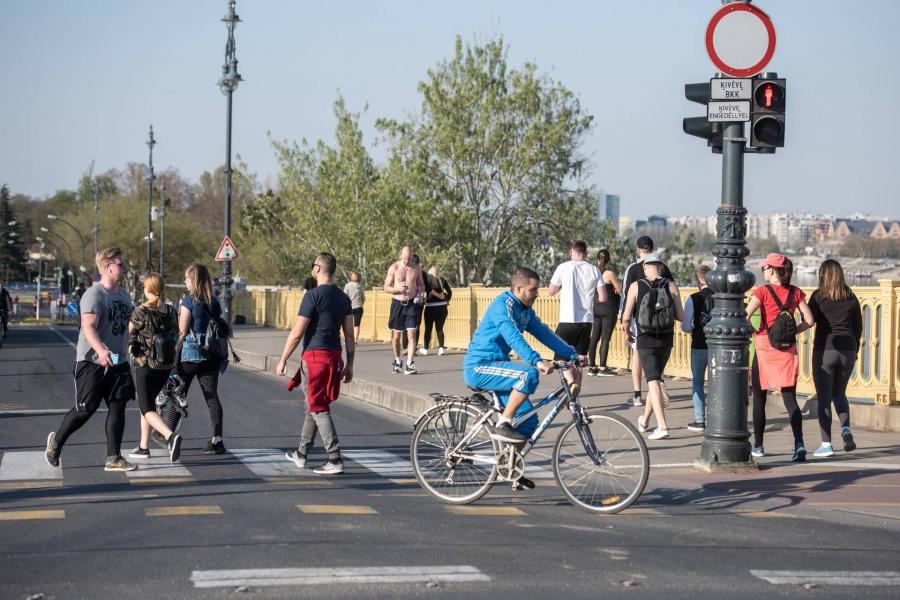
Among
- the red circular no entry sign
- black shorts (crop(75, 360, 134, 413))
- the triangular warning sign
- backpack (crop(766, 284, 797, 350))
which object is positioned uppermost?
the red circular no entry sign

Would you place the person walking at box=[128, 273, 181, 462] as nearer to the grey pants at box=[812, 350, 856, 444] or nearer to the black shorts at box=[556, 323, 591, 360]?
the grey pants at box=[812, 350, 856, 444]

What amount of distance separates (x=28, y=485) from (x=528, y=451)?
12.4 ft

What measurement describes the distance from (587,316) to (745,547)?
856cm

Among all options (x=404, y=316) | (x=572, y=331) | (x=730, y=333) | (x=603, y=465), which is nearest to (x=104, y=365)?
(x=603, y=465)

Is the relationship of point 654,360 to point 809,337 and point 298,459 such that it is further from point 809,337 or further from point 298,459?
point 298,459

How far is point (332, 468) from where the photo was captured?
9.91m

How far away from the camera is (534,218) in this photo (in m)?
44.7

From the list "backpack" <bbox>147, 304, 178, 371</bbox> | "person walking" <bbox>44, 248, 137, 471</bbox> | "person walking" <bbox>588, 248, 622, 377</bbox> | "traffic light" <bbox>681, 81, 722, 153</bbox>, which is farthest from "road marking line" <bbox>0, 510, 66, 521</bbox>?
"person walking" <bbox>588, 248, 622, 377</bbox>

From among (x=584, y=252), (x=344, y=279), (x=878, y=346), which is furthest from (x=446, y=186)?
(x=878, y=346)

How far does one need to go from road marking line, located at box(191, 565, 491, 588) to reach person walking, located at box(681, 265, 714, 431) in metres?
7.05

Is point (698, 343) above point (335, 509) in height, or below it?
above

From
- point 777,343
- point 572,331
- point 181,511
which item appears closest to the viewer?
point 181,511

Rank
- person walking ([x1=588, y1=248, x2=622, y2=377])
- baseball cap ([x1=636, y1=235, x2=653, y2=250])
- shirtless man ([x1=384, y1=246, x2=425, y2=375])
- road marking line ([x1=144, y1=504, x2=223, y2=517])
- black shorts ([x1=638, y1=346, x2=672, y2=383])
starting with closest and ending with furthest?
road marking line ([x1=144, y1=504, x2=223, y2=517]), black shorts ([x1=638, y1=346, x2=672, y2=383]), baseball cap ([x1=636, y1=235, x2=653, y2=250]), person walking ([x1=588, y1=248, x2=622, y2=377]), shirtless man ([x1=384, y1=246, x2=425, y2=375])

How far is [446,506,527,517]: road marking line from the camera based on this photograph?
809 cm
